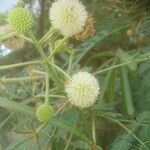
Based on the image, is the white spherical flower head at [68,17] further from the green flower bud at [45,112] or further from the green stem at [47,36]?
the green flower bud at [45,112]

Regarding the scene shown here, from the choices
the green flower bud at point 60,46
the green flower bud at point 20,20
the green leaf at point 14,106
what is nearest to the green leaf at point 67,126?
the green leaf at point 14,106

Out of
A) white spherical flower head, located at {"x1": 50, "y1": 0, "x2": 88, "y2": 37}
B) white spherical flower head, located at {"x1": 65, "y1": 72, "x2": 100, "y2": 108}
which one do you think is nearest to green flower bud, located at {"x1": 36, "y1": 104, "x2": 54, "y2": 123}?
white spherical flower head, located at {"x1": 65, "y1": 72, "x2": 100, "y2": 108}

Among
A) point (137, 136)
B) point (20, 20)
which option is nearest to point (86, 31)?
point (20, 20)

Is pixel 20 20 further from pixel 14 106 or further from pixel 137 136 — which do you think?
pixel 137 136

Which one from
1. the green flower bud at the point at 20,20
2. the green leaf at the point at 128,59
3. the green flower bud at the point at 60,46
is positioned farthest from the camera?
the green leaf at the point at 128,59

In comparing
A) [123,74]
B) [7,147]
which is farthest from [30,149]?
[123,74]

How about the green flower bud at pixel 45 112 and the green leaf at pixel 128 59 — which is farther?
the green leaf at pixel 128 59

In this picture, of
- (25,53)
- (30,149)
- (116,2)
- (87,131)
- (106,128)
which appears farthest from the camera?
(25,53)

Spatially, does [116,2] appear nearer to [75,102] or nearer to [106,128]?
[106,128]
